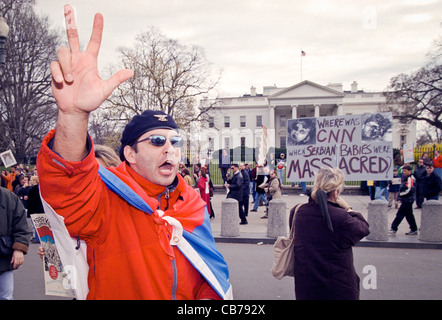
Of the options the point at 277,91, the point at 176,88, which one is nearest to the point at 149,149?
the point at 176,88

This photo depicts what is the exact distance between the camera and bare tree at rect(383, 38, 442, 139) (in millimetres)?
33562

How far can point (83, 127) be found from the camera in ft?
4.94

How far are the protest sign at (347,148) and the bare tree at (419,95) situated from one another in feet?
103

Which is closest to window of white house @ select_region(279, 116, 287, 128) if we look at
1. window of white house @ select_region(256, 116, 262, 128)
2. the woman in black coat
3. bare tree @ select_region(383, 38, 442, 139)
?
window of white house @ select_region(256, 116, 262, 128)

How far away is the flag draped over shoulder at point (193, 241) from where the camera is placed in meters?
1.83

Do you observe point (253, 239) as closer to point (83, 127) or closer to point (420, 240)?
point (420, 240)

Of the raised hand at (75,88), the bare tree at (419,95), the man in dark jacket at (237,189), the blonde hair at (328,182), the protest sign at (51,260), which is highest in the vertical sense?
the bare tree at (419,95)

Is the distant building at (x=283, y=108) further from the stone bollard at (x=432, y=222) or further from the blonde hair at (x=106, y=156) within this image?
the blonde hair at (x=106, y=156)

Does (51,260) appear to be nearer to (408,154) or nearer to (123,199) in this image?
(123,199)

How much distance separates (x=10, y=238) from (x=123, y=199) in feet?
8.37

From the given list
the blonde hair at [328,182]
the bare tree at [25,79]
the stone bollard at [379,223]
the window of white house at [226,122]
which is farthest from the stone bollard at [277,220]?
the window of white house at [226,122]

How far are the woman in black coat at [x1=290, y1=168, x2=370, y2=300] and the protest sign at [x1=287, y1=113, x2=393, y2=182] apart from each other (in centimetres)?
351

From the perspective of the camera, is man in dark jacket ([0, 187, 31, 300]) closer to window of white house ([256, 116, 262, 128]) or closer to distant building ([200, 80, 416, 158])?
distant building ([200, 80, 416, 158])

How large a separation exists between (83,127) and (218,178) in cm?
2304
